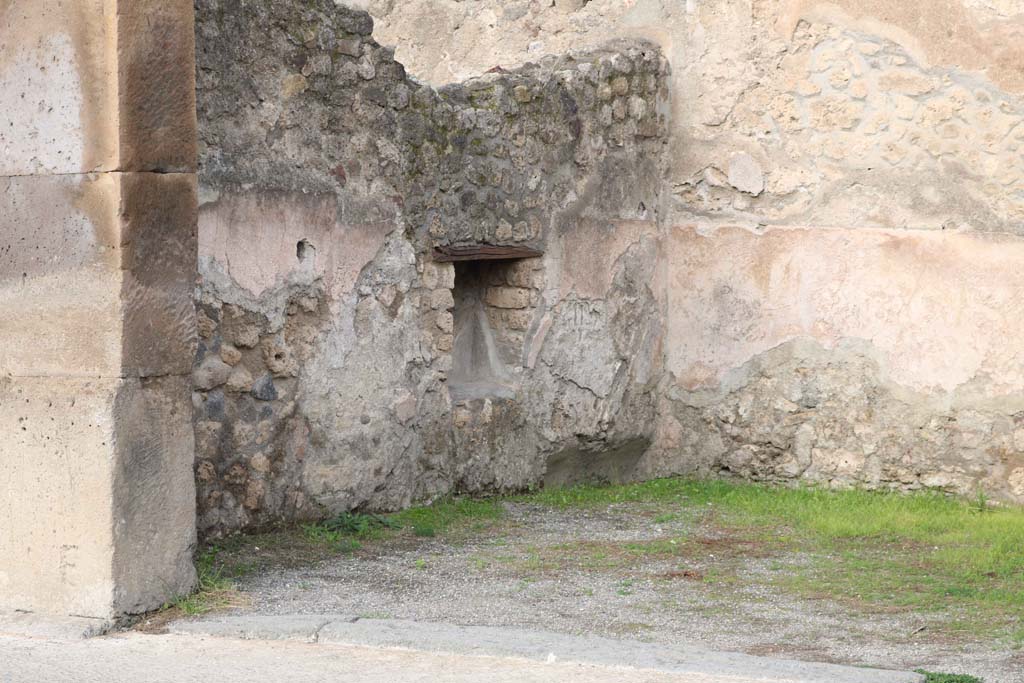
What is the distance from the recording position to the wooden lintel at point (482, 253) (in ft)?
21.0

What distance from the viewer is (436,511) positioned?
249 inches

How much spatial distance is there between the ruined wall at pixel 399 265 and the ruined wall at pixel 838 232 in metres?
0.25

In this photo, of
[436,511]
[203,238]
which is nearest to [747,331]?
[436,511]

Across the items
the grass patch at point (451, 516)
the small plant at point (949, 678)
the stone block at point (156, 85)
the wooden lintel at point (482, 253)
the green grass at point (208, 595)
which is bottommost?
the small plant at point (949, 678)

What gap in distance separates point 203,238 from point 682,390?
3.16 m

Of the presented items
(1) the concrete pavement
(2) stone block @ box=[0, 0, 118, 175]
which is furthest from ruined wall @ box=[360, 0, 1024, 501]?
(2) stone block @ box=[0, 0, 118, 175]

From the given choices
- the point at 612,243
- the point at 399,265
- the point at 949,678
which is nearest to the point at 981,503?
the point at 612,243

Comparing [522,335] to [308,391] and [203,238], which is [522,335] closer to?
[308,391]

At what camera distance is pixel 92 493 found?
433 centimetres

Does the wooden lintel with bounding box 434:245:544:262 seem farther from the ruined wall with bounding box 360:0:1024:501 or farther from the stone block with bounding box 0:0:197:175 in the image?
the stone block with bounding box 0:0:197:175

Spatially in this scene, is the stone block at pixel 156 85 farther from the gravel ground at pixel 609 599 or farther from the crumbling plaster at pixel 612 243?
the gravel ground at pixel 609 599

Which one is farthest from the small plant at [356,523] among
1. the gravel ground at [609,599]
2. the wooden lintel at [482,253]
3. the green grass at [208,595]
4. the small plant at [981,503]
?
the small plant at [981,503]

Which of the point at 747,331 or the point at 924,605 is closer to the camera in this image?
the point at 924,605

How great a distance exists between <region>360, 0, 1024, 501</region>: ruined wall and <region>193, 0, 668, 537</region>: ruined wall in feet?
0.81
